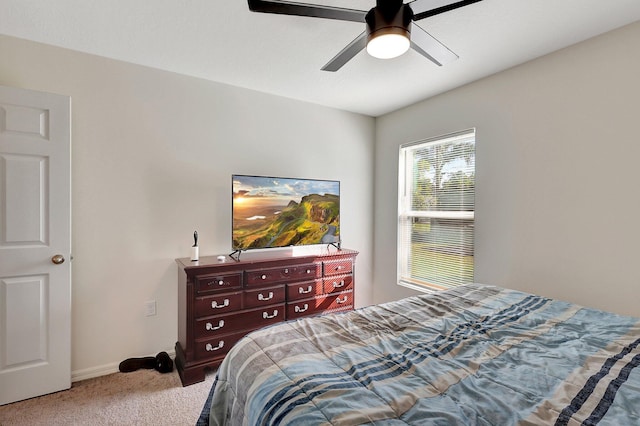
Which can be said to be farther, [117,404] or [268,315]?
[268,315]

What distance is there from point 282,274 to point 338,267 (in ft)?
2.10

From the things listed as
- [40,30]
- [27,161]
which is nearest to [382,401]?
[27,161]

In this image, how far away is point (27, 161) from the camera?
206 cm

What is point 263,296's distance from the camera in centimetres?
261

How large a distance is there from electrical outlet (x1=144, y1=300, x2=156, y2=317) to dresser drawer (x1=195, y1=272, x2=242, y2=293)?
0.61m

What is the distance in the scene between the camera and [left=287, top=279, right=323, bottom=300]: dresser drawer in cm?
277

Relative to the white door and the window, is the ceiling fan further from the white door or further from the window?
the white door

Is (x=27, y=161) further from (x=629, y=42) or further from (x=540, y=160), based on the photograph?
(x=629, y=42)

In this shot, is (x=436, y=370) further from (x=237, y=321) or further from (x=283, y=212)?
(x=283, y=212)

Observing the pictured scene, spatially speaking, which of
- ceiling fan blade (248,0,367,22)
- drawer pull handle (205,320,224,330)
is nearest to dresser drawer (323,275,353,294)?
drawer pull handle (205,320,224,330)

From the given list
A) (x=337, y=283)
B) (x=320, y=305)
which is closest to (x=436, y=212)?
(x=337, y=283)

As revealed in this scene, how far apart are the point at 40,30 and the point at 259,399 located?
2.74 meters

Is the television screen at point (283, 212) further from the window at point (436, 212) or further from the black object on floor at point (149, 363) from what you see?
the black object on floor at point (149, 363)

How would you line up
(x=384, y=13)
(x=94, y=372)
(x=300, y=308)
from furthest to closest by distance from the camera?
(x=300, y=308) → (x=94, y=372) → (x=384, y=13)
